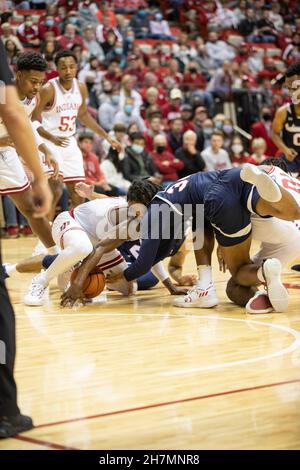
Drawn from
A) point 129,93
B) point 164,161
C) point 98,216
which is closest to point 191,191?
point 98,216

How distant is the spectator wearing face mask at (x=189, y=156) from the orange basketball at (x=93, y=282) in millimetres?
8000

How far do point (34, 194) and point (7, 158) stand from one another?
13.2 feet

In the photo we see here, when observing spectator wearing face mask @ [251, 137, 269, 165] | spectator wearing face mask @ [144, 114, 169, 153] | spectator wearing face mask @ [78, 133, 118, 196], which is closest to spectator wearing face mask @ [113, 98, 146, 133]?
spectator wearing face mask @ [144, 114, 169, 153]

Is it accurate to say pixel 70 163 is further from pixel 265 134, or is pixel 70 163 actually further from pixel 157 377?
pixel 265 134

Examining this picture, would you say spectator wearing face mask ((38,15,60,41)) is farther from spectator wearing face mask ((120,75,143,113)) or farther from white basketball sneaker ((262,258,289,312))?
white basketball sneaker ((262,258,289,312))

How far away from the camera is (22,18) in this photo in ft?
55.3

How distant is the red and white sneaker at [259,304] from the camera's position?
6.05 m

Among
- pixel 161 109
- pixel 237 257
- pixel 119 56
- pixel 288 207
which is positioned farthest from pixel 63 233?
pixel 119 56

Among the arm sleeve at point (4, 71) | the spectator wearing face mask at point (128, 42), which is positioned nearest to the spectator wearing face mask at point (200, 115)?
the spectator wearing face mask at point (128, 42)

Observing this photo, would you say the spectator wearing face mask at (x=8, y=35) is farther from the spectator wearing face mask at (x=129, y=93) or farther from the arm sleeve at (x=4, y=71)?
the arm sleeve at (x=4, y=71)

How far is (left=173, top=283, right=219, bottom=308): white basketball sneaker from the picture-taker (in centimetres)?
635

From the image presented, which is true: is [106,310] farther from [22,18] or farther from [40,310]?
[22,18]

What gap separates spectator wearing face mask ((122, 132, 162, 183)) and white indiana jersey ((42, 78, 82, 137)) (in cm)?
393
